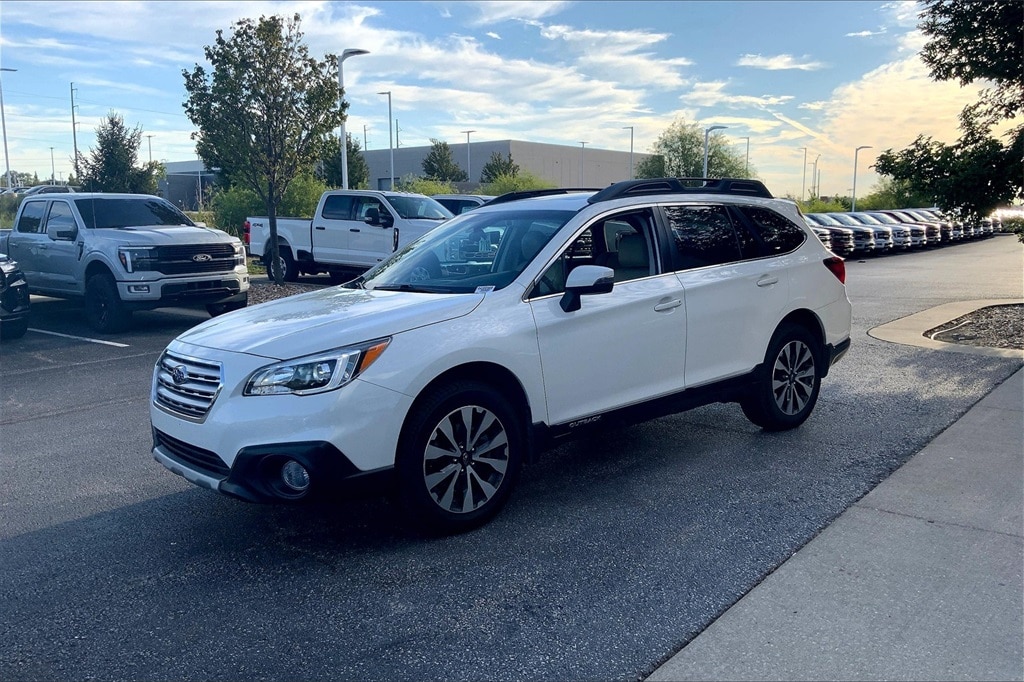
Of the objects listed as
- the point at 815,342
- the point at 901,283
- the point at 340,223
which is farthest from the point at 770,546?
the point at 901,283

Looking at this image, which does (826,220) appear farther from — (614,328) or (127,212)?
(614,328)

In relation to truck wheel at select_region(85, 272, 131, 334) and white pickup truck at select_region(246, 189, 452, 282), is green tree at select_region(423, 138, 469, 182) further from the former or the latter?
truck wheel at select_region(85, 272, 131, 334)

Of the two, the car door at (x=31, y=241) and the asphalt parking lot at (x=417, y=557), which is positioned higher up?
the car door at (x=31, y=241)

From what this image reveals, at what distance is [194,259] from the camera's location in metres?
12.1

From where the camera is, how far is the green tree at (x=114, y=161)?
30703 millimetres

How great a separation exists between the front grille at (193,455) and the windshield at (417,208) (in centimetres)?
1308

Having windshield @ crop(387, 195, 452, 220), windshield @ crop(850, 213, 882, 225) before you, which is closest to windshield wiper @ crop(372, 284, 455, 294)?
windshield @ crop(387, 195, 452, 220)

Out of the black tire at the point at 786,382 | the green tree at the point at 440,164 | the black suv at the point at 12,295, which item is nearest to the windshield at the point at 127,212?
the black suv at the point at 12,295

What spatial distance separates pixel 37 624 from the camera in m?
3.62

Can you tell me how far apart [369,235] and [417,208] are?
44.7 inches

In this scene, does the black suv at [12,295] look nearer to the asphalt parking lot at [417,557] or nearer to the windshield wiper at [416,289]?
the asphalt parking lot at [417,557]

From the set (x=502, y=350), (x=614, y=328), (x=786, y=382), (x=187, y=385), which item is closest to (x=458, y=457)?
(x=502, y=350)

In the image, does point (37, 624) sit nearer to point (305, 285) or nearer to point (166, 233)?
point (166, 233)

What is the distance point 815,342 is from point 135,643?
5.00 m
